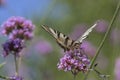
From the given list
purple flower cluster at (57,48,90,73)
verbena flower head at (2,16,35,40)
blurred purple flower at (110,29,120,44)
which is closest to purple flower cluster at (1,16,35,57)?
verbena flower head at (2,16,35,40)

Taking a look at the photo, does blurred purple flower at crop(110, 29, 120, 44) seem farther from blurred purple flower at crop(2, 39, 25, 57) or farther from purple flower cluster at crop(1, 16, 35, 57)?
blurred purple flower at crop(2, 39, 25, 57)

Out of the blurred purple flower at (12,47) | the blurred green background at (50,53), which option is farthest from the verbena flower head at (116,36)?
the blurred purple flower at (12,47)

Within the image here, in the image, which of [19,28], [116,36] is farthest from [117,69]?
[19,28]

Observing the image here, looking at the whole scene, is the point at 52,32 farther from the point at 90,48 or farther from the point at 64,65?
the point at 90,48

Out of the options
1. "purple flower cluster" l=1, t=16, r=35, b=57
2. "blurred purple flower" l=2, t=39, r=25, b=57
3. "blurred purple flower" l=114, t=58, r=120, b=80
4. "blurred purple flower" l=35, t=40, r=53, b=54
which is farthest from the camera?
"blurred purple flower" l=35, t=40, r=53, b=54

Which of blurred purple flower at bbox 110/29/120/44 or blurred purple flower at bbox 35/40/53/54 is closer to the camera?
blurred purple flower at bbox 110/29/120/44

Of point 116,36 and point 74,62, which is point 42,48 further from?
point 74,62

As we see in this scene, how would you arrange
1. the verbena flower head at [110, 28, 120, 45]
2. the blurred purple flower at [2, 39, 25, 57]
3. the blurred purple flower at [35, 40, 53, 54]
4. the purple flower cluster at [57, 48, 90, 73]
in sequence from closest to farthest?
the purple flower cluster at [57, 48, 90, 73]
the blurred purple flower at [2, 39, 25, 57]
the verbena flower head at [110, 28, 120, 45]
the blurred purple flower at [35, 40, 53, 54]

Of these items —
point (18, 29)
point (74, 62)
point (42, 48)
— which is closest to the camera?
point (74, 62)

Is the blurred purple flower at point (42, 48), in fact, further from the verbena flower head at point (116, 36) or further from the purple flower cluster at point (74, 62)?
the purple flower cluster at point (74, 62)

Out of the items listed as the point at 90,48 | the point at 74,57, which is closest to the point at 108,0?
the point at 90,48
